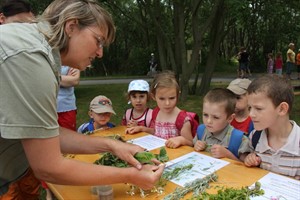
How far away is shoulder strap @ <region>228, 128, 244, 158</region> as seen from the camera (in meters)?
2.28

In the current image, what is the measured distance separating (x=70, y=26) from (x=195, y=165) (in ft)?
3.97

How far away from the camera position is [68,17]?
138 cm

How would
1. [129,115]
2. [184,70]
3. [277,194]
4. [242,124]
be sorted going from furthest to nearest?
[184,70] < [129,115] < [242,124] < [277,194]

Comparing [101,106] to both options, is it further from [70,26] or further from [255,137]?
[70,26]

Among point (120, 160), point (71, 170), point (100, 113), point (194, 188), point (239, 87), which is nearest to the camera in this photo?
point (71, 170)

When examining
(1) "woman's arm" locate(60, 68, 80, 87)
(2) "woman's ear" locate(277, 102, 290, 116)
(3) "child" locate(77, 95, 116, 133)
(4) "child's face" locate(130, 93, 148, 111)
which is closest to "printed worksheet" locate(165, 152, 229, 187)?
(2) "woman's ear" locate(277, 102, 290, 116)

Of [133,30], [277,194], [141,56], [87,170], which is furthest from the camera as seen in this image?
[133,30]

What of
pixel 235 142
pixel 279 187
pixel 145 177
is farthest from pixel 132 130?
pixel 279 187

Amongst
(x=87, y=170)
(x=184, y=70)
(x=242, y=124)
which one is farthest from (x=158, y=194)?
(x=184, y=70)

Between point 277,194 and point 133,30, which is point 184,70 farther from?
point 133,30

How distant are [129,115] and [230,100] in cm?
145

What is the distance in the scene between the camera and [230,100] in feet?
8.04

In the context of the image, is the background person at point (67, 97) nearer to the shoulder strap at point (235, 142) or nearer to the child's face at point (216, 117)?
the child's face at point (216, 117)

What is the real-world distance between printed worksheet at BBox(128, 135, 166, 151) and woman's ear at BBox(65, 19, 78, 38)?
51.0 inches
